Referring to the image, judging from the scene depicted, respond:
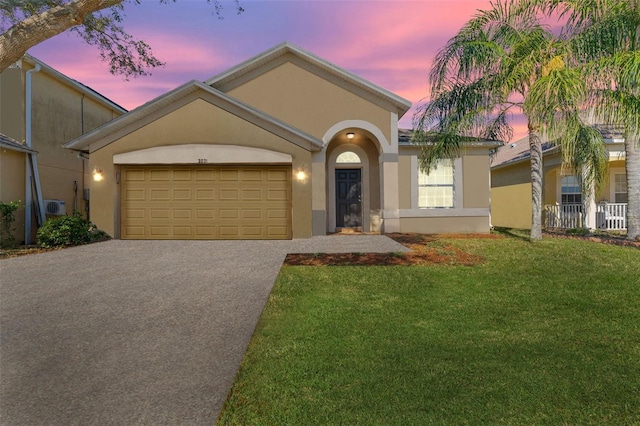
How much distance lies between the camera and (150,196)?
1257 centimetres

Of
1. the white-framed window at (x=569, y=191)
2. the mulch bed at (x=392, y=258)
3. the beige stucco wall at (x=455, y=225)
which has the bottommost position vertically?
the mulch bed at (x=392, y=258)

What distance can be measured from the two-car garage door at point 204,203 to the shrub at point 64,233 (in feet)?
4.23

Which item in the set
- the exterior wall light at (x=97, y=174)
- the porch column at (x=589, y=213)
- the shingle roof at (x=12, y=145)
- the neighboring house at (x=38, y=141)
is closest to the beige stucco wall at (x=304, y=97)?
the exterior wall light at (x=97, y=174)

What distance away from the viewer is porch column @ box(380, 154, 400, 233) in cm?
1397

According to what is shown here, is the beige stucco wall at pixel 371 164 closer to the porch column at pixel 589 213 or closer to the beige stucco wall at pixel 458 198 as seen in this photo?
the beige stucco wall at pixel 458 198

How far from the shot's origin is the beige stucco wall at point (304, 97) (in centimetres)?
1405

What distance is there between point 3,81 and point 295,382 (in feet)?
52.7

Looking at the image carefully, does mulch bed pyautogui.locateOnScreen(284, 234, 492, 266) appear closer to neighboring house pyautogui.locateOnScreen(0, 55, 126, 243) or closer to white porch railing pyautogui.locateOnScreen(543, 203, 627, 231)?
white porch railing pyautogui.locateOnScreen(543, 203, 627, 231)

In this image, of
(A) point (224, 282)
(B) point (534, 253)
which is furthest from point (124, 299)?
(B) point (534, 253)

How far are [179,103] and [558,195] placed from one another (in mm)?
17779

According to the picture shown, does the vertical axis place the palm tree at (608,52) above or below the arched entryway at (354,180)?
above

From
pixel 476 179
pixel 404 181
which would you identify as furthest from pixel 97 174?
pixel 476 179

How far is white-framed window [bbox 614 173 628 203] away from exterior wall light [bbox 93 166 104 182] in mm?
22288

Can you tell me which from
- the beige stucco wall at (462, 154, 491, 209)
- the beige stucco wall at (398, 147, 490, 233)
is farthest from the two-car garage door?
the beige stucco wall at (462, 154, 491, 209)
